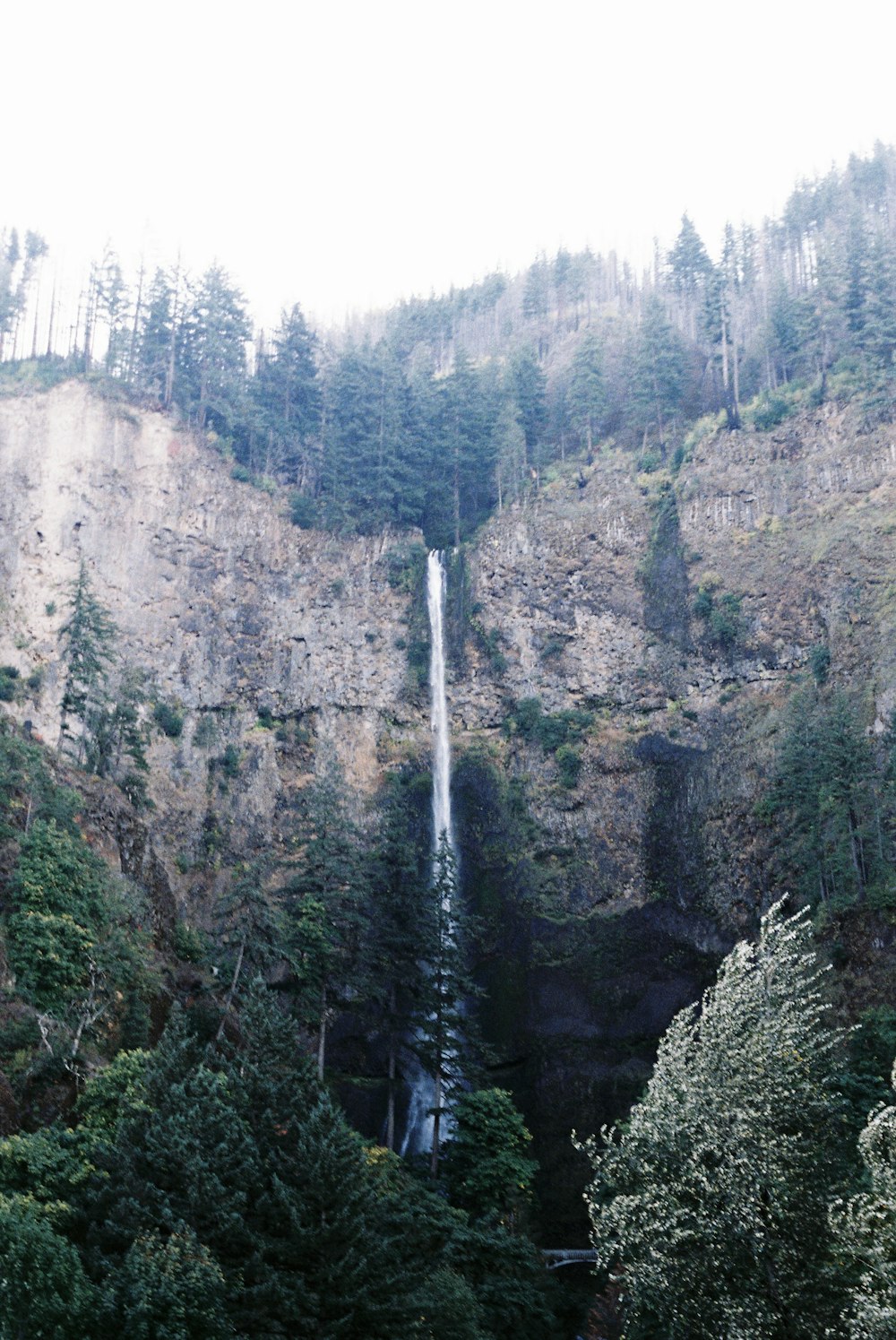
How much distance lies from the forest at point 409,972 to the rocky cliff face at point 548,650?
979mm

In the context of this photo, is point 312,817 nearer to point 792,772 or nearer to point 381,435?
point 792,772

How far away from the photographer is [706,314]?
6794cm

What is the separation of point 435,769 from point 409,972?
18878 mm

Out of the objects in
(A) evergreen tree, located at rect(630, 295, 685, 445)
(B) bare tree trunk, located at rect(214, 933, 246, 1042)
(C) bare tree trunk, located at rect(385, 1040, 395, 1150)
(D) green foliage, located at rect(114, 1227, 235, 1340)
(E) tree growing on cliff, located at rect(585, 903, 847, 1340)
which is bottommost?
(D) green foliage, located at rect(114, 1227, 235, 1340)

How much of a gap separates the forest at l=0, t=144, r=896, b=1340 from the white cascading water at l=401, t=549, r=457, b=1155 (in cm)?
64

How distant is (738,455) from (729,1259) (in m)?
45.1

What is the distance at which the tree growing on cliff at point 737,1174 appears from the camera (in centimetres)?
1973

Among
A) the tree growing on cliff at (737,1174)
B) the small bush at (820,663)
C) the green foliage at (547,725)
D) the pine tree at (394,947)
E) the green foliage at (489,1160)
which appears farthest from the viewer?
the green foliage at (547,725)

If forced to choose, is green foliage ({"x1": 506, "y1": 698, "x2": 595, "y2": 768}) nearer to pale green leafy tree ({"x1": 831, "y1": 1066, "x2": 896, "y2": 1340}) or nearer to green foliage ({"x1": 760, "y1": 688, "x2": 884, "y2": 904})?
green foliage ({"x1": 760, "y1": 688, "x2": 884, "y2": 904})

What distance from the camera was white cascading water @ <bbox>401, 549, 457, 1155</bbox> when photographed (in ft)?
131

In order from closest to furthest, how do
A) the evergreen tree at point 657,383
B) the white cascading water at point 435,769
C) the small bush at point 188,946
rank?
1. the small bush at point 188,946
2. the white cascading water at point 435,769
3. the evergreen tree at point 657,383

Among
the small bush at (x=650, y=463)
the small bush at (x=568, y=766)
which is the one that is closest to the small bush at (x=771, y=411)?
the small bush at (x=650, y=463)

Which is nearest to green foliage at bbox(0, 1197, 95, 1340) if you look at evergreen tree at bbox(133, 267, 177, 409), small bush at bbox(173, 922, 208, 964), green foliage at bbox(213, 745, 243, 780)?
small bush at bbox(173, 922, 208, 964)

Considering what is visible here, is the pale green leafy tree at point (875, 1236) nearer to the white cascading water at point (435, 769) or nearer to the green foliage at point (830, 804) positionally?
the green foliage at point (830, 804)
